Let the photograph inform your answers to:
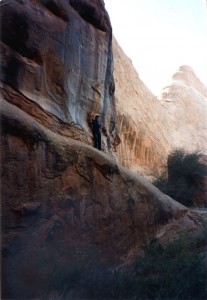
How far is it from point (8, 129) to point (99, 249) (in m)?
3.02

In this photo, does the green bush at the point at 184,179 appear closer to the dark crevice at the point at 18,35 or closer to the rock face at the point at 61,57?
the rock face at the point at 61,57

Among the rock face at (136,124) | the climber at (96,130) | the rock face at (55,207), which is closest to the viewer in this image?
the rock face at (55,207)

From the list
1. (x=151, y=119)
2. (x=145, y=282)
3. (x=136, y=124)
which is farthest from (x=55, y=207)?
(x=151, y=119)

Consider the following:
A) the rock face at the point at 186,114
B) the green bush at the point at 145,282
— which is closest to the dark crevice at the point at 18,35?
the green bush at the point at 145,282

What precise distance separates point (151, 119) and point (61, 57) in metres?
20.6

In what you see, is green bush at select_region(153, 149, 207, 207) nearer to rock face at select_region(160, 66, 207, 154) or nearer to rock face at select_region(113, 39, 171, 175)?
rock face at select_region(113, 39, 171, 175)

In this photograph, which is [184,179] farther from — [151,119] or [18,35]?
[151,119]

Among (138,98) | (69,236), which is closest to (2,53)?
(69,236)

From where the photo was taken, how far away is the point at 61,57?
34.5 feet

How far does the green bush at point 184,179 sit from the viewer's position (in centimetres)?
1614

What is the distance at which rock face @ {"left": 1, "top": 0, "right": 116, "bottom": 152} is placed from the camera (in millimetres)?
9211

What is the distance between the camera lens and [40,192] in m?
6.86

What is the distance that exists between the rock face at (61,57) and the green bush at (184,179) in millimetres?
4298

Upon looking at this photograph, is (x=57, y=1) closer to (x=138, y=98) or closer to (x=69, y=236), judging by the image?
(x=69, y=236)
